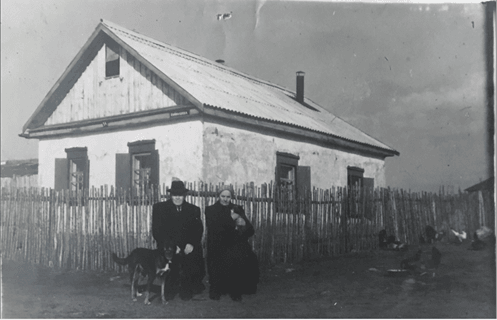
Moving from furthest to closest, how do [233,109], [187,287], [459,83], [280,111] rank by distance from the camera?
[280,111]
[233,109]
[459,83]
[187,287]

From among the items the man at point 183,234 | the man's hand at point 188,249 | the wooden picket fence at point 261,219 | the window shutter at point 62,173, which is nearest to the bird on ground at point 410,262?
the wooden picket fence at point 261,219

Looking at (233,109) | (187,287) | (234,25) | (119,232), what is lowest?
(187,287)

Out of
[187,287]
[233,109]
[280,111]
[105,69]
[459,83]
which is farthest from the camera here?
[280,111]

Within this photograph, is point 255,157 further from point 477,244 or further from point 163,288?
point 477,244

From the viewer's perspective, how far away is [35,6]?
26.2 feet

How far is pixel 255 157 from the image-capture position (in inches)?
437

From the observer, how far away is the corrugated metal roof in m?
10.3

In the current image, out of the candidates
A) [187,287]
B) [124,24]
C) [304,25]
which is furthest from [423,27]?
[187,287]

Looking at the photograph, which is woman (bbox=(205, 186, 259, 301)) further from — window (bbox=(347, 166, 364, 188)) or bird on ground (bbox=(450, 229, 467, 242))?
window (bbox=(347, 166, 364, 188))

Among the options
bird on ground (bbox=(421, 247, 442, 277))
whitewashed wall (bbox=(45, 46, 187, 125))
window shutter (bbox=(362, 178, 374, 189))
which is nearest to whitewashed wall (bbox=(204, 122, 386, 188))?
window shutter (bbox=(362, 178, 374, 189))

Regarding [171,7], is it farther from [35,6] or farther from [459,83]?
[459,83]

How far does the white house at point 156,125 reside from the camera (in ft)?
33.2

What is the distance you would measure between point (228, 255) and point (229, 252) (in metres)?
0.05

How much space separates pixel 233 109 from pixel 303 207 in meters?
2.51
